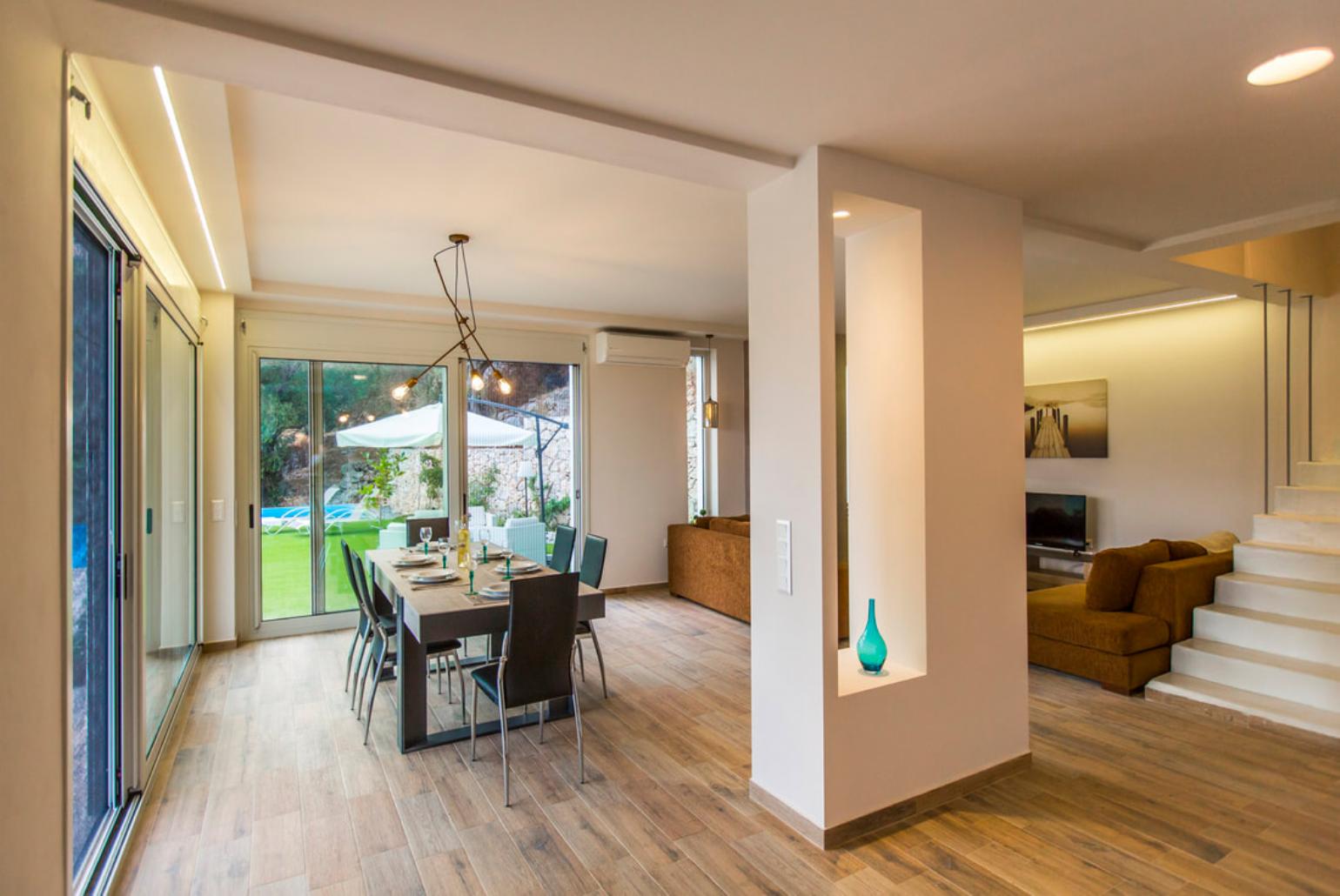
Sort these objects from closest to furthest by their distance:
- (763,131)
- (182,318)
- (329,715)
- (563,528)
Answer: (763,131)
(329,715)
(182,318)
(563,528)

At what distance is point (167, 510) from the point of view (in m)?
3.84

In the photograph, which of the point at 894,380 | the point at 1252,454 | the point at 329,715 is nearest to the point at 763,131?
the point at 894,380

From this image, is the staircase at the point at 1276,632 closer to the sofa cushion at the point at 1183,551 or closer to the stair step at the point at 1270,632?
the stair step at the point at 1270,632

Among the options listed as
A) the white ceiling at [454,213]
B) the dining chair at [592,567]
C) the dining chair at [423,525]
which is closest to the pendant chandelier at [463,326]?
the white ceiling at [454,213]

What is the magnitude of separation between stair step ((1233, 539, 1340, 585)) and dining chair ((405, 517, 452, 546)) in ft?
18.1

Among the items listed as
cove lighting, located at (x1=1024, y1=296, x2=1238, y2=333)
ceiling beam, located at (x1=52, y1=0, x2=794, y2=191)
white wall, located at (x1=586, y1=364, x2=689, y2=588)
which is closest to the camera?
ceiling beam, located at (x1=52, y1=0, x2=794, y2=191)

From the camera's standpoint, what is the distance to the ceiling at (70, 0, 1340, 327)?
→ 1.73m

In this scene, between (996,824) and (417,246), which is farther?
(417,246)

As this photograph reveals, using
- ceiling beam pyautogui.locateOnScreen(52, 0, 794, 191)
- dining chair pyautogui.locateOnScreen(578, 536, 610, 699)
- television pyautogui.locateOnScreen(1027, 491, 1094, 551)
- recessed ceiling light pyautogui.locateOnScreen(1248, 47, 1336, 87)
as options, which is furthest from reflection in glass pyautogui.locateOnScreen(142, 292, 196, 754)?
television pyautogui.locateOnScreen(1027, 491, 1094, 551)

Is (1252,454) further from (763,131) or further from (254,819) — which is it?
(254,819)

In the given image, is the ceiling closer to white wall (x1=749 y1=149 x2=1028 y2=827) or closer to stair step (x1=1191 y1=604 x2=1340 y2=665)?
white wall (x1=749 y1=149 x2=1028 y2=827)

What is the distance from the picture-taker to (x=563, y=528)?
4805 millimetres

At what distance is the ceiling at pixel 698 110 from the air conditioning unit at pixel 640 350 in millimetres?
2740

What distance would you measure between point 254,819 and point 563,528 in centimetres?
242
